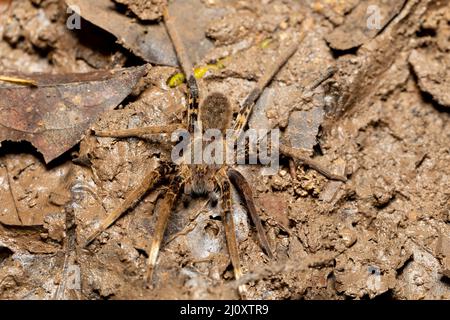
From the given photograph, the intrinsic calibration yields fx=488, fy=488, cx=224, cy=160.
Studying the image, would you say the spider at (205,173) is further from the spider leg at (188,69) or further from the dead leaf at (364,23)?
the dead leaf at (364,23)

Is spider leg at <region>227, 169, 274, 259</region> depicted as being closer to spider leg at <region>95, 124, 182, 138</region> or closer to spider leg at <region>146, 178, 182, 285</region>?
spider leg at <region>146, 178, 182, 285</region>

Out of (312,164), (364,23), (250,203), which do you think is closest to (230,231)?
(250,203)

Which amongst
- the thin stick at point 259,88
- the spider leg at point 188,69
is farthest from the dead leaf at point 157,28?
the thin stick at point 259,88

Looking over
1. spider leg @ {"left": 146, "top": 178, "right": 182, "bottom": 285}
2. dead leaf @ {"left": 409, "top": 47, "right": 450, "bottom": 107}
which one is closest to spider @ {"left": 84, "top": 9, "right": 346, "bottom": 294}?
spider leg @ {"left": 146, "top": 178, "right": 182, "bottom": 285}

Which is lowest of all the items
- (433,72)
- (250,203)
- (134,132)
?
(250,203)

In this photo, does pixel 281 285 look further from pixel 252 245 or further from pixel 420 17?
pixel 420 17

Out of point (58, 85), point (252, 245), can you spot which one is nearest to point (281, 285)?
point (252, 245)

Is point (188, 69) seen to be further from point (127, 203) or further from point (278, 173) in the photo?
point (127, 203)

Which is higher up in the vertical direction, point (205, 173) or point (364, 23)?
point (364, 23)
